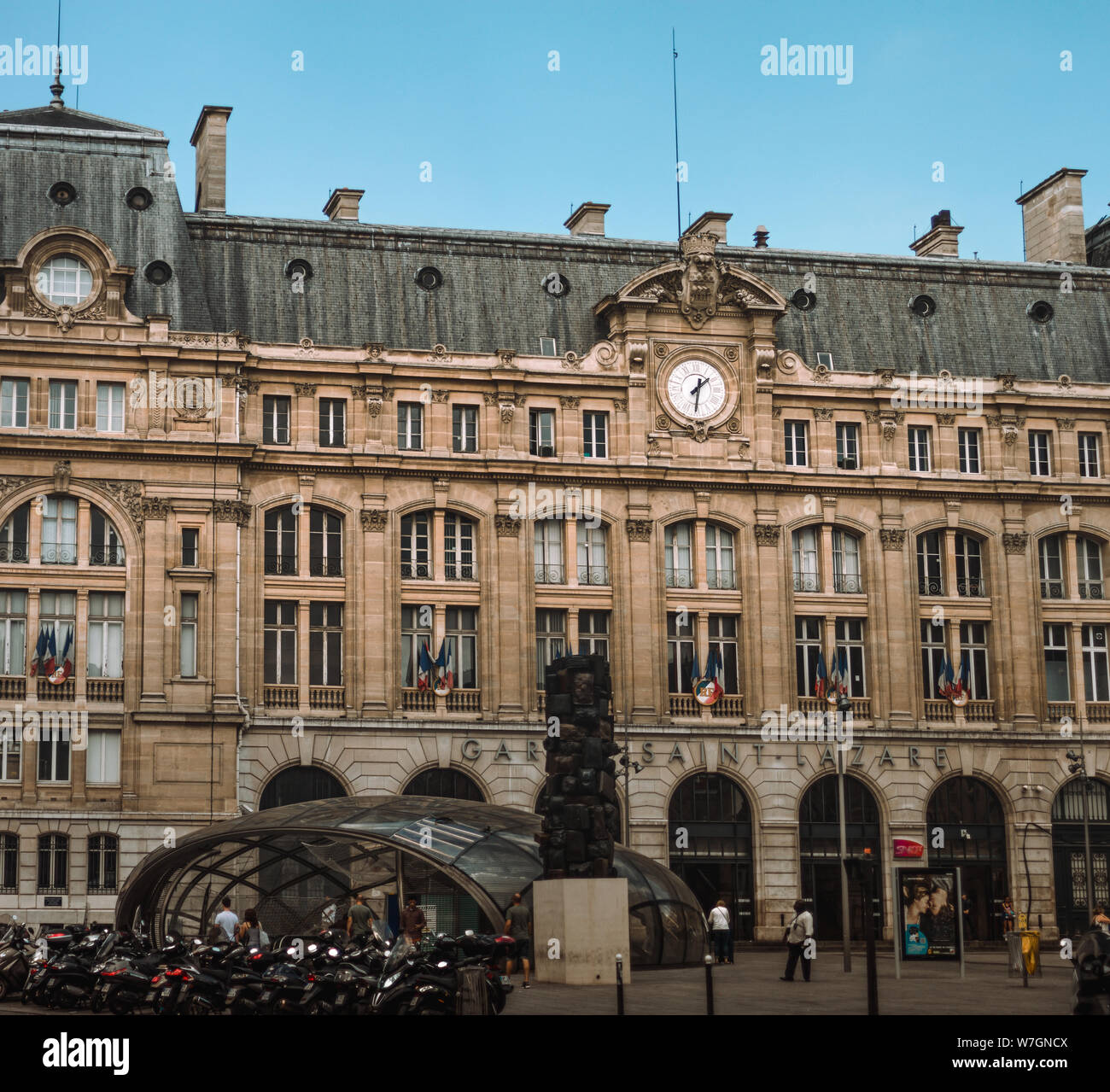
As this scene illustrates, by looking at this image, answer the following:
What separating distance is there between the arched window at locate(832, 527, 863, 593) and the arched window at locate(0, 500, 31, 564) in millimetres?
30019

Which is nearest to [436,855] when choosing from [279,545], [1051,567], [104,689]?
[104,689]

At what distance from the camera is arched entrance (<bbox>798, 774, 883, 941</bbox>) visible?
231ft

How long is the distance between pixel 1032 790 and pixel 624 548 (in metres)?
18.2

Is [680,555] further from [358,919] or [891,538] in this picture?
[358,919]

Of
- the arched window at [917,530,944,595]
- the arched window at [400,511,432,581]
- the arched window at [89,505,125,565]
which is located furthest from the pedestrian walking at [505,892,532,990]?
the arched window at [917,530,944,595]

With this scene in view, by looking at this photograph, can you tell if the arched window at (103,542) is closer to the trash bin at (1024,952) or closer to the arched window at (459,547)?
the arched window at (459,547)

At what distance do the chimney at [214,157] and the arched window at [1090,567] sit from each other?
36553mm

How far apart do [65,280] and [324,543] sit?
13.1 meters

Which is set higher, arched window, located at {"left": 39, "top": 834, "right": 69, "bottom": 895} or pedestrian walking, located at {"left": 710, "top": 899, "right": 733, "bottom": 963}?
arched window, located at {"left": 39, "top": 834, "right": 69, "bottom": 895}

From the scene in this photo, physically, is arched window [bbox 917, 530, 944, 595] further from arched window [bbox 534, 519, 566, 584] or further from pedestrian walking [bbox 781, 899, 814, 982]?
pedestrian walking [bbox 781, 899, 814, 982]
